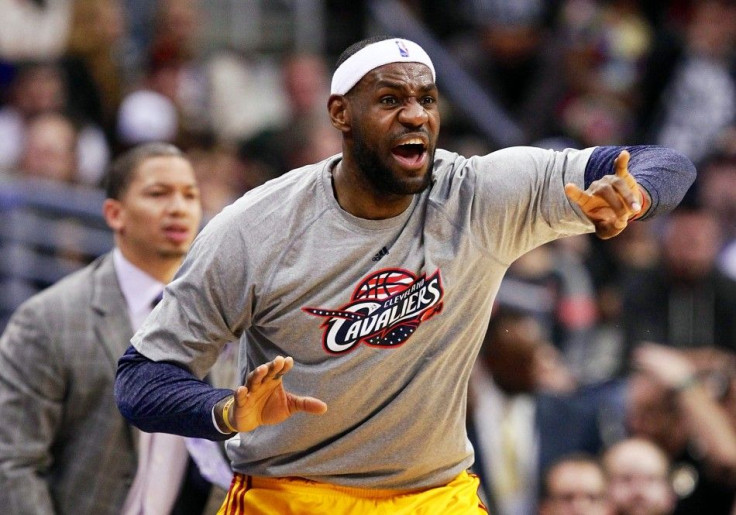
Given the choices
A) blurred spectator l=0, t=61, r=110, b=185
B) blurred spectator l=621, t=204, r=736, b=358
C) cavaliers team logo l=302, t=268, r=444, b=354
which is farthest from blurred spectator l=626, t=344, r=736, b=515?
blurred spectator l=0, t=61, r=110, b=185

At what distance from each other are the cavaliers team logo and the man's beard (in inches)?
8.9

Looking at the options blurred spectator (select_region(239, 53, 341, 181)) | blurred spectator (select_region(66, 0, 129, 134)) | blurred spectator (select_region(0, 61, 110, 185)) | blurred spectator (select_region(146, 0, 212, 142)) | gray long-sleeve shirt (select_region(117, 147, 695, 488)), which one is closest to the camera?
gray long-sleeve shirt (select_region(117, 147, 695, 488))

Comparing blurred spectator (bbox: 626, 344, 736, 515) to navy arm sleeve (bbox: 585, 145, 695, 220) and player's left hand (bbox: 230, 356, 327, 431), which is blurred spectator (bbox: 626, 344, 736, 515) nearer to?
navy arm sleeve (bbox: 585, 145, 695, 220)

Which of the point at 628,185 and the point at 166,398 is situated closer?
the point at 628,185

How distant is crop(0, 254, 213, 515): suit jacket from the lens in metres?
4.70

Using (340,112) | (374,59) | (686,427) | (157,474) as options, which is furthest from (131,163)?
(686,427)

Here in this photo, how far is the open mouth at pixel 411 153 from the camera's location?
3.76m

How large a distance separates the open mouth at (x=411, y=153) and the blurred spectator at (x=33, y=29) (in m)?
5.99

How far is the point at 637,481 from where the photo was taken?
640 centimetres

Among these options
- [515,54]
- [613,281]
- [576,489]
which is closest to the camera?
[576,489]

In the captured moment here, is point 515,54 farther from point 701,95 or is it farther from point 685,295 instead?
point 685,295

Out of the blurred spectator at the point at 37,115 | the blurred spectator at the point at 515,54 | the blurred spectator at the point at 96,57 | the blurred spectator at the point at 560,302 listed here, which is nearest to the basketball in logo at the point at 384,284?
the blurred spectator at the point at 560,302

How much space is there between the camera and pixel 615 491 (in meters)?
6.43

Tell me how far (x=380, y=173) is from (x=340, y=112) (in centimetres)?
25
